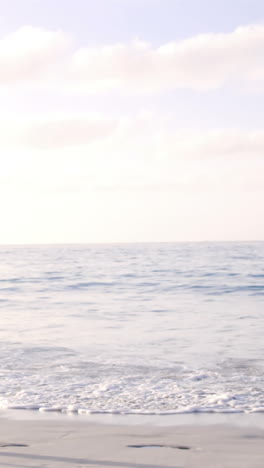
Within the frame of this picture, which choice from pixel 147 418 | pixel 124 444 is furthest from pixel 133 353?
pixel 124 444

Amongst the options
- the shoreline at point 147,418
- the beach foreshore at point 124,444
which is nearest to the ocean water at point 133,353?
the shoreline at point 147,418

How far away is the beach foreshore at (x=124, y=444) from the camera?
453cm

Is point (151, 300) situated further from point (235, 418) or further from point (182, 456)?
point (182, 456)

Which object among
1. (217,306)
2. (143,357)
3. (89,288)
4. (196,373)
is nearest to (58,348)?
(143,357)

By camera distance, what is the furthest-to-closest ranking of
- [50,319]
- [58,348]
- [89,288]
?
[89,288] < [50,319] < [58,348]

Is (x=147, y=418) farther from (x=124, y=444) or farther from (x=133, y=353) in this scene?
(x=133, y=353)

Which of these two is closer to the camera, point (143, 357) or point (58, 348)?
point (143, 357)

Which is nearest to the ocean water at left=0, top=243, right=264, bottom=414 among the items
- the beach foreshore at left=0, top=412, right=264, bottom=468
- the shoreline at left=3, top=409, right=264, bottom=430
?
the shoreline at left=3, top=409, right=264, bottom=430

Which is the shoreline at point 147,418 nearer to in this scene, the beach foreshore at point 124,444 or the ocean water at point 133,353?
the beach foreshore at point 124,444

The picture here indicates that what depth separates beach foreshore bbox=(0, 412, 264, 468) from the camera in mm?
4531

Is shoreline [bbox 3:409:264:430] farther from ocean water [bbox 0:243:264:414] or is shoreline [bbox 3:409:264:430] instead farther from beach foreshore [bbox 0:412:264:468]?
ocean water [bbox 0:243:264:414]

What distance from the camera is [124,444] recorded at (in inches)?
199

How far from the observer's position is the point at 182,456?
466 cm

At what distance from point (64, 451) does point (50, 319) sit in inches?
404
